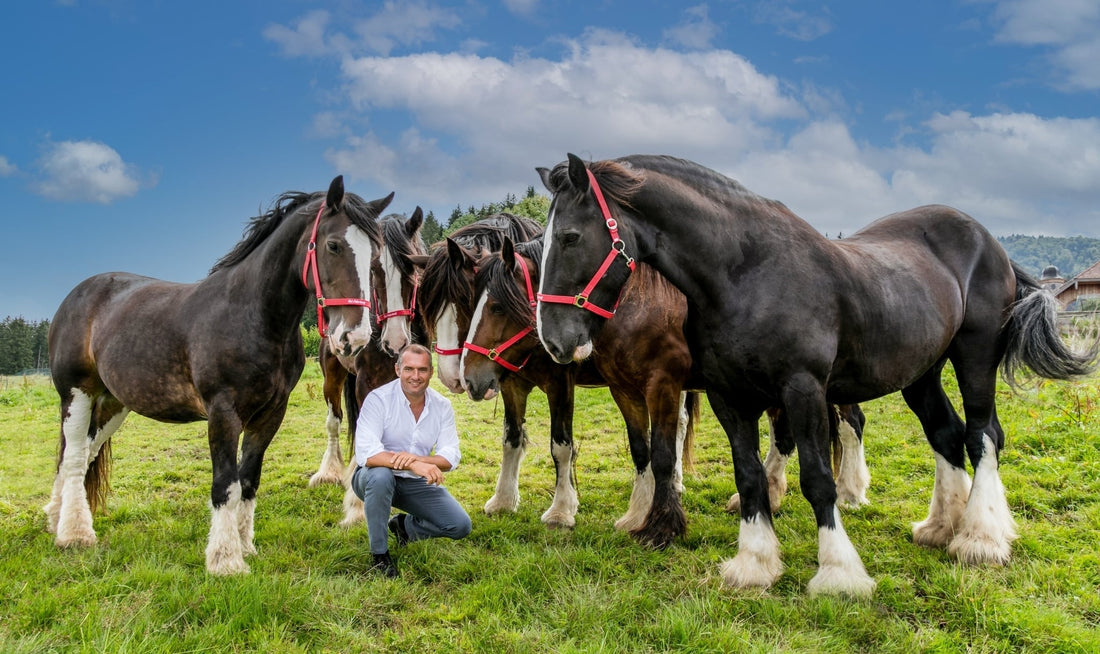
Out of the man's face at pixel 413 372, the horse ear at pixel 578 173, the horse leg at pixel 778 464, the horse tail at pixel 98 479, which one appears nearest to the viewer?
the horse ear at pixel 578 173

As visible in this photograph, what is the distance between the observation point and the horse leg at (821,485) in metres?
3.69

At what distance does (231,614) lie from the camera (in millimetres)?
3484

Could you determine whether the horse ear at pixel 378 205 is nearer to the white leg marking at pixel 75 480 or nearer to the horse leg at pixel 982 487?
the white leg marking at pixel 75 480

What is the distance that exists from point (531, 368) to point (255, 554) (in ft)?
8.23

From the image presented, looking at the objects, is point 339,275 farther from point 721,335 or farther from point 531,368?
point 721,335

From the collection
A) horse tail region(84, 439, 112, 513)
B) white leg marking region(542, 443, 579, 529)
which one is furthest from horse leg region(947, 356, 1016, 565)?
horse tail region(84, 439, 112, 513)

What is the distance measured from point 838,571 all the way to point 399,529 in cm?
304

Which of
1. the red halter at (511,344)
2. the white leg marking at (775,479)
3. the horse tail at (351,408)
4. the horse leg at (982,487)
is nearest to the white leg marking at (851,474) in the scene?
the white leg marking at (775,479)

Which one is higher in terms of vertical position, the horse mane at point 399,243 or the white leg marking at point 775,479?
the horse mane at point 399,243

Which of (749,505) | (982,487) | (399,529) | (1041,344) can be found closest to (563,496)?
(399,529)

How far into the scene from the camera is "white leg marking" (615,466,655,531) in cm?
523

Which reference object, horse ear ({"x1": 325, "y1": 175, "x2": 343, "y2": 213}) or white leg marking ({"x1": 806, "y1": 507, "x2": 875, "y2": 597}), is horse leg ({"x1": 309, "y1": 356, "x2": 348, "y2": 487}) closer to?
horse ear ({"x1": 325, "y1": 175, "x2": 343, "y2": 213})

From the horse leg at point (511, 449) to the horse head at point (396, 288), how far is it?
1205 mm

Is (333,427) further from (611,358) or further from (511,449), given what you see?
(611,358)
